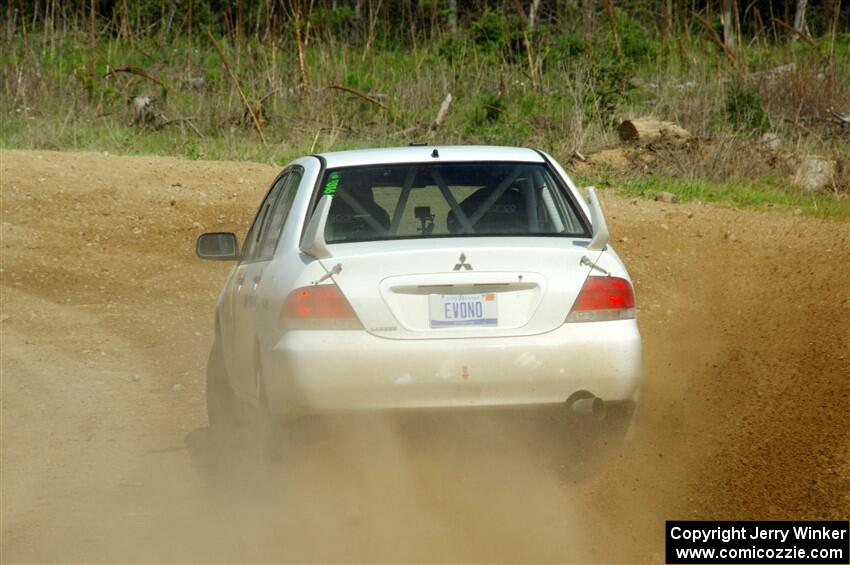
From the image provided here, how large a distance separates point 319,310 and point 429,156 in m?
1.28

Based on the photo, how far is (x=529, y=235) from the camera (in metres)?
5.56

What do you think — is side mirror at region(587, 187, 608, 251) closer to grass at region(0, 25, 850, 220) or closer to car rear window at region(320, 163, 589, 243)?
car rear window at region(320, 163, 589, 243)

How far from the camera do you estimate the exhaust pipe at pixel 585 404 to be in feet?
17.0

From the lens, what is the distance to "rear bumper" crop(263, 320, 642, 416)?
5.04 metres

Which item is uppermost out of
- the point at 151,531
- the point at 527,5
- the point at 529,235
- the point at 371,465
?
the point at 529,235

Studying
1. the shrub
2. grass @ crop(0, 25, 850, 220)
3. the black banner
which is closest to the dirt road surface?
the black banner

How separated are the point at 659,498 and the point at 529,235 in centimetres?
126

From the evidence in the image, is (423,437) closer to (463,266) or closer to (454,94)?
(463,266)

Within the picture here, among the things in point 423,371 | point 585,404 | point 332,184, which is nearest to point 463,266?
point 423,371

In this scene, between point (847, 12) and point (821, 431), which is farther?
point (847, 12)

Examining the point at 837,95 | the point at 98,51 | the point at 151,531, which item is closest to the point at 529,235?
the point at 151,531

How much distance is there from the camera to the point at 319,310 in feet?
16.8

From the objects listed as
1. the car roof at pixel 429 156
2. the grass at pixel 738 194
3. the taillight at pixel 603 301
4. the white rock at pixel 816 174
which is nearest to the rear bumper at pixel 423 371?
the taillight at pixel 603 301

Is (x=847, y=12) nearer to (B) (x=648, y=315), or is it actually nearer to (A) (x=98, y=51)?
(A) (x=98, y=51)
